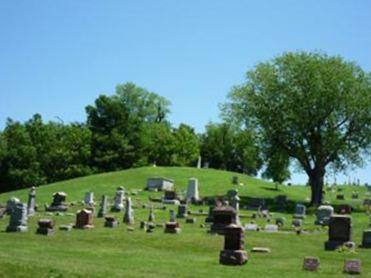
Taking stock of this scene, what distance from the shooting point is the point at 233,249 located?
62.0 ft

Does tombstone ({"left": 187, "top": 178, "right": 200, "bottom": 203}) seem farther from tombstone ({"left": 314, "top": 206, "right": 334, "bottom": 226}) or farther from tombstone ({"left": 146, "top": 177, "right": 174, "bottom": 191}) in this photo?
tombstone ({"left": 314, "top": 206, "right": 334, "bottom": 226})

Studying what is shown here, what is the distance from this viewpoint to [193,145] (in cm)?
9519

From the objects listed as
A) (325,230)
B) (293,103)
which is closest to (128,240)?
(325,230)

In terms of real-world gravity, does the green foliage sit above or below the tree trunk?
above

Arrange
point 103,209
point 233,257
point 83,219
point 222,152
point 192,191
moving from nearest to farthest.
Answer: point 233,257 → point 83,219 → point 103,209 → point 192,191 → point 222,152

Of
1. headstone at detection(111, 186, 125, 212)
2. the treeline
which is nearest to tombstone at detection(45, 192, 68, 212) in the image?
headstone at detection(111, 186, 125, 212)

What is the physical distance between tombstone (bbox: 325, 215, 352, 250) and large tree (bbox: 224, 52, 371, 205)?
24.9 meters

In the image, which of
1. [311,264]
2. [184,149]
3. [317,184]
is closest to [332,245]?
[311,264]

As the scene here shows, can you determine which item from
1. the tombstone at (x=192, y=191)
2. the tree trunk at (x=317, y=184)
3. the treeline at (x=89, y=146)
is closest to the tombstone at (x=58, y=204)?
the tombstone at (x=192, y=191)

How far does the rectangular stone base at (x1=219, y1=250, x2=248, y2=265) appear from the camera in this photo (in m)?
18.6

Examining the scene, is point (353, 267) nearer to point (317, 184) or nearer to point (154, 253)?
point (154, 253)

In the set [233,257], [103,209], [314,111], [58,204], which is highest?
[314,111]

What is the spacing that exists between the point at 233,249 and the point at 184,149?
2918 inches

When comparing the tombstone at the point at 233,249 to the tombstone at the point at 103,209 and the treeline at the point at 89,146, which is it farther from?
the treeline at the point at 89,146
